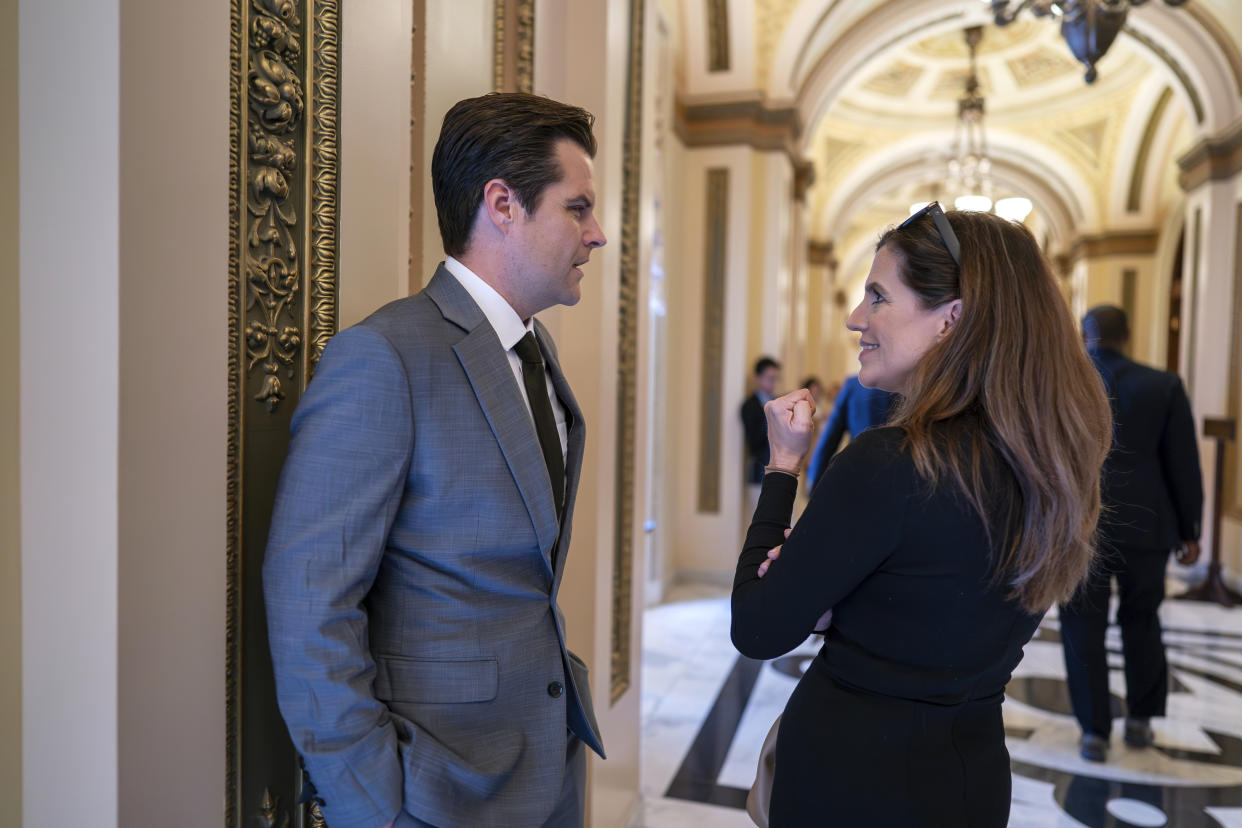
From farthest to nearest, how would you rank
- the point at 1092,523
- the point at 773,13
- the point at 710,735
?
the point at 773,13, the point at 710,735, the point at 1092,523

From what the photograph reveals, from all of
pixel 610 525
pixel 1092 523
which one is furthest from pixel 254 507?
pixel 610 525

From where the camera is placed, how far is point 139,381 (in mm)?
984

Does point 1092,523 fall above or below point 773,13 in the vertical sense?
below

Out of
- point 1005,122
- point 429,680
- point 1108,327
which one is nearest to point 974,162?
point 1005,122

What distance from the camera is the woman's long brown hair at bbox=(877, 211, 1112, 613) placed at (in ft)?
3.64

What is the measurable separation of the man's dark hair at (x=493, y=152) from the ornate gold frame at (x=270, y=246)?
18 cm

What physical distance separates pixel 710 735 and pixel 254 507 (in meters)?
2.84

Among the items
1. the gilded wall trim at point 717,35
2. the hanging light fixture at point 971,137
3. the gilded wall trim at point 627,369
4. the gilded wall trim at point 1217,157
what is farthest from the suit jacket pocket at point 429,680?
the gilded wall trim at point 1217,157

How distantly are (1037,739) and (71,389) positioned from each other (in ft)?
12.4

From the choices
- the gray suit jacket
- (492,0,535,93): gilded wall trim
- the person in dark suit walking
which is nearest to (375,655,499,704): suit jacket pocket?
the gray suit jacket

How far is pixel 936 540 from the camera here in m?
1.12

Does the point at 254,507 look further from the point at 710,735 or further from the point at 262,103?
the point at 710,735

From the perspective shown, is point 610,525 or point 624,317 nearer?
point 610,525

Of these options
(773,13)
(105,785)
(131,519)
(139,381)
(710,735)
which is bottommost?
(710,735)
